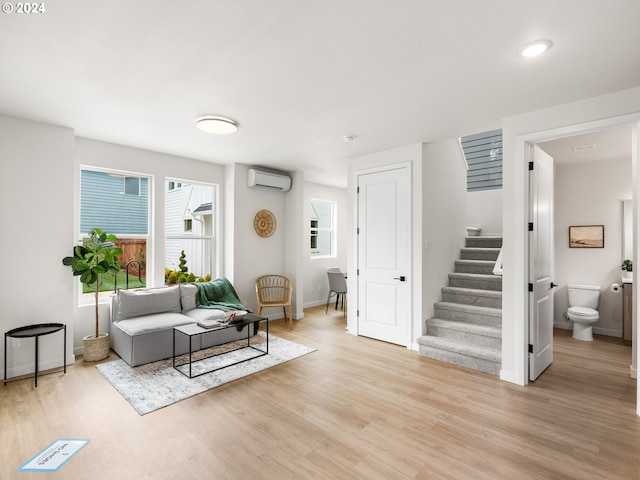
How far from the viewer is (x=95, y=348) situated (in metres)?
3.71

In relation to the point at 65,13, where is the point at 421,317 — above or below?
below

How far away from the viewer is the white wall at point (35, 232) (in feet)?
10.7

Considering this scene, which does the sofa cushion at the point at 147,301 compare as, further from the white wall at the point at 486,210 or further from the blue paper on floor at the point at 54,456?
the white wall at the point at 486,210

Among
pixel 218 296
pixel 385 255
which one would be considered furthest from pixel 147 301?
pixel 385 255

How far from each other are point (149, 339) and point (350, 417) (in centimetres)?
245

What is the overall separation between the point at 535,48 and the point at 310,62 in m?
1.47

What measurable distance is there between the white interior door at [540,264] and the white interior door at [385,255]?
1362 mm

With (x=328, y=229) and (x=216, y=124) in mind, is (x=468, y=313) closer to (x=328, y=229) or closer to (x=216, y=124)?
(x=216, y=124)

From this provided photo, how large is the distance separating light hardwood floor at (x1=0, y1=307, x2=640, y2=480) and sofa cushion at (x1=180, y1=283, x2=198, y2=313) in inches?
49.5

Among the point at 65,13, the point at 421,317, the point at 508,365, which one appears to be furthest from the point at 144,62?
the point at 508,365

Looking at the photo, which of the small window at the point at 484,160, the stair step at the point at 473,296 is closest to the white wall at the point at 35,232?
the stair step at the point at 473,296

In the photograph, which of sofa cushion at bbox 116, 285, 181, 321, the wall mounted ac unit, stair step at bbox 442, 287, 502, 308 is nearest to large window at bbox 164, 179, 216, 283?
sofa cushion at bbox 116, 285, 181, 321

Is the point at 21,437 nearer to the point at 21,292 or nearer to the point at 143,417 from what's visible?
the point at 143,417

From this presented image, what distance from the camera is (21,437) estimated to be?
7.44 ft
